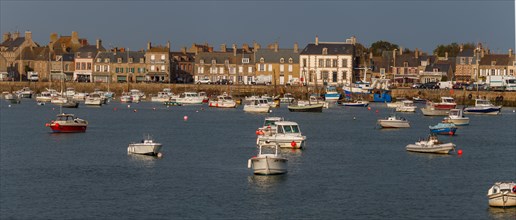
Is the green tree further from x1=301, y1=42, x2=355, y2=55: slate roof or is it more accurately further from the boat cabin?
the boat cabin

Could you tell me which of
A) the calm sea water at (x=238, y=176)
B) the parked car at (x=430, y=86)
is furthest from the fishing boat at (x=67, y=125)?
the parked car at (x=430, y=86)

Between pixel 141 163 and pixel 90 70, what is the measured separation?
10560 centimetres

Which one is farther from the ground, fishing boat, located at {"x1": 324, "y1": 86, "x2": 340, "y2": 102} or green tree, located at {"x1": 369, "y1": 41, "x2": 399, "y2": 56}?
green tree, located at {"x1": 369, "y1": 41, "x2": 399, "y2": 56}

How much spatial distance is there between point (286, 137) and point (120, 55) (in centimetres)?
9904

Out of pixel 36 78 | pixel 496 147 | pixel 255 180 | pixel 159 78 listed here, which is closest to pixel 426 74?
pixel 159 78

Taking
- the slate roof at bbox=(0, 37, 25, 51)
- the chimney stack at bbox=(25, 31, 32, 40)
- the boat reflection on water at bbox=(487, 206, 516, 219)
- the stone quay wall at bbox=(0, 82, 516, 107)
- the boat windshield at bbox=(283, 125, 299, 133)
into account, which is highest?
the chimney stack at bbox=(25, 31, 32, 40)

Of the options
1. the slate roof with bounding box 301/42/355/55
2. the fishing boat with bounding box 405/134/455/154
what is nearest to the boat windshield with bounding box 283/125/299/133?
the fishing boat with bounding box 405/134/455/154

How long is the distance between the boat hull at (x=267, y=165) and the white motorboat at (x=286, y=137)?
32.8ft

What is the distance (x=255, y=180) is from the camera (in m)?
46.5

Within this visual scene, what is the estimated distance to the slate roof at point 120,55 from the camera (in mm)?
153375

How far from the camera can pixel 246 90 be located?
13975cm

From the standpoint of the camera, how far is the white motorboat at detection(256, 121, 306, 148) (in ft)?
191

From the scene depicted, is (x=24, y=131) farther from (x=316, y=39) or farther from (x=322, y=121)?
(x=316, y=39)

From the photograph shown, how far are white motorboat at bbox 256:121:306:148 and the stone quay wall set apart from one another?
66967 millimetres
